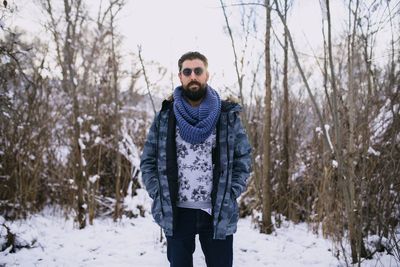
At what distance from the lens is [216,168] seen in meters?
2.20

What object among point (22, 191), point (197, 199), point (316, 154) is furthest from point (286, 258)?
point (22, 191)

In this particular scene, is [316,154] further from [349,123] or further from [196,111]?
[196,111]

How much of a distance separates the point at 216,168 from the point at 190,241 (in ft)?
1.56

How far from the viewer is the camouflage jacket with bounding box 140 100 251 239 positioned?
7.04 feet

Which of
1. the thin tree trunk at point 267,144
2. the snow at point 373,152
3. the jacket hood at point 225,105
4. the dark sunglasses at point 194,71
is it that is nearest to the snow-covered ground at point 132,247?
the thin tree trunk at point 267,144

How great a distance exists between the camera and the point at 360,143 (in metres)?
4.02

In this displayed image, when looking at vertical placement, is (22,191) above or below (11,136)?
below

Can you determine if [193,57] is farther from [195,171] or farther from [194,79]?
[195,171]

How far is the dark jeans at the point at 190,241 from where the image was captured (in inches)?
85.5

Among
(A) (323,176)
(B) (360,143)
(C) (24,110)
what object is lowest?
(A) (323,176)

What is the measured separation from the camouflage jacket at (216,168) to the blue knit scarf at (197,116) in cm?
7

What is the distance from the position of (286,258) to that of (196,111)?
2.71 metres

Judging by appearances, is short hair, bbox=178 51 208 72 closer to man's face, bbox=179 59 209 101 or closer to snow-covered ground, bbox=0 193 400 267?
man's face, bbox=179 59 209 101

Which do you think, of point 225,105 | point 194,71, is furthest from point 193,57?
point 225,105
